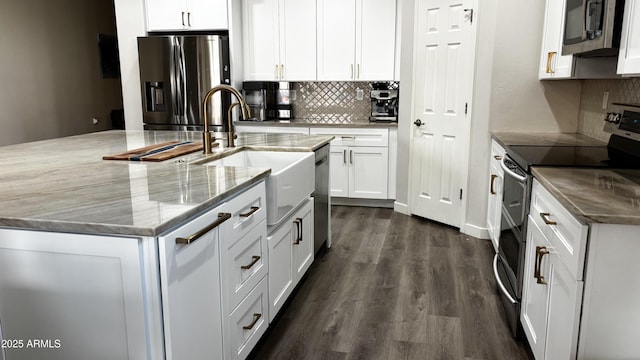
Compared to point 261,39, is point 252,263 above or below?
below

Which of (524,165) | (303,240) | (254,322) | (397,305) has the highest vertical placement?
(524,165)

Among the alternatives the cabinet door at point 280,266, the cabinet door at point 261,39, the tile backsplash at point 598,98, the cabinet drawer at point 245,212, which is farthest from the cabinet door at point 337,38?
the cabinet drawer at point 245,212

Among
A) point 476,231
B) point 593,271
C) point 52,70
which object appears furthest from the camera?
point 52,70

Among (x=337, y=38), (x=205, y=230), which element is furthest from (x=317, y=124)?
(x=205, y=230)

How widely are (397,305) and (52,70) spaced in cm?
530

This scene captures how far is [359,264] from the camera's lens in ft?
11.3

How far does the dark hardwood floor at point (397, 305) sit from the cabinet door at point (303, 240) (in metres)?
0.17

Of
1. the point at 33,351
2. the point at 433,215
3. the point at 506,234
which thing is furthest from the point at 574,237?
the point at 433,215

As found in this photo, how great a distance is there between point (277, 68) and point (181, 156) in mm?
2858

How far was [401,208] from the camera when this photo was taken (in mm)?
4781

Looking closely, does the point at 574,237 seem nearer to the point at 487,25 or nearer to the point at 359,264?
the point at 359,264

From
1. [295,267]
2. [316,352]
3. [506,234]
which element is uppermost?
[506,234]

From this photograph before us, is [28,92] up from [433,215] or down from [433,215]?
up

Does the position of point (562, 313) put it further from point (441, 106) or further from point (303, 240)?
point (441, 106)
